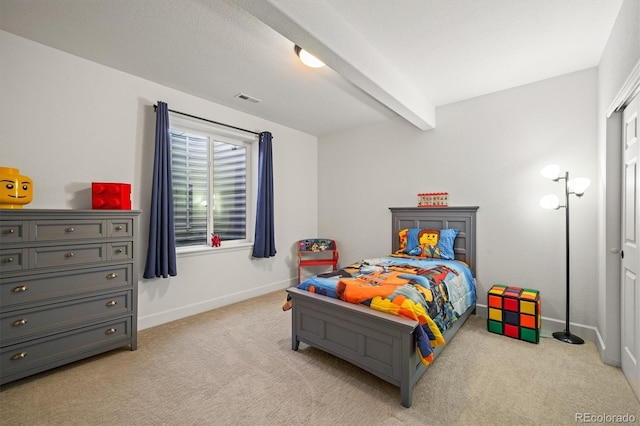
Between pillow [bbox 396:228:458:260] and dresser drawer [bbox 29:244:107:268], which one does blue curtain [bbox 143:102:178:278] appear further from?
pillow [bbox 396:228:458:260]

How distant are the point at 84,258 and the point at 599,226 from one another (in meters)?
4.58

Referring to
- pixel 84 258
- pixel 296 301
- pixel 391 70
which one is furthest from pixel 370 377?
pixel 391 70

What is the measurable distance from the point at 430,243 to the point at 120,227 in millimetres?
3292

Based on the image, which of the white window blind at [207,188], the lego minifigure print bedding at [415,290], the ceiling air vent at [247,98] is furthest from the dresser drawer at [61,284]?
the ceiling air vent at [247,98]

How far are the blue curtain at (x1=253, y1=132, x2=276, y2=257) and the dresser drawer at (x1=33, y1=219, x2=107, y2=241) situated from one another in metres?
1.86

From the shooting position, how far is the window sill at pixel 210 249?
3341 millimetres

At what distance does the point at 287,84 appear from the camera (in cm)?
307

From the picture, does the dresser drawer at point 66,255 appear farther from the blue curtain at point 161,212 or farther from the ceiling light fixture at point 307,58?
the ceiling light fixture at point 307,58

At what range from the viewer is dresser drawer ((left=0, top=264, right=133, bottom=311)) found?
6.48ft

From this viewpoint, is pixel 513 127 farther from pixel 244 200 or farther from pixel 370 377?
pixel 244 200

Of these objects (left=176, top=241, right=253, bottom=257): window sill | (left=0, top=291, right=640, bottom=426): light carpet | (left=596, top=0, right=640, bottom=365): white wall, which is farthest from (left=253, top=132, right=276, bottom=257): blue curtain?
(left=596, top=0, right=640, bottom=365): white wall

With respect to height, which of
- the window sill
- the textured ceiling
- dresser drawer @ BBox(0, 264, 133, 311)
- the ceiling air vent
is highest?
the textured ceiling

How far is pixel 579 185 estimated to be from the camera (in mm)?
2609

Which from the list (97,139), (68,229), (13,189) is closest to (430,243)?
(68,229)
